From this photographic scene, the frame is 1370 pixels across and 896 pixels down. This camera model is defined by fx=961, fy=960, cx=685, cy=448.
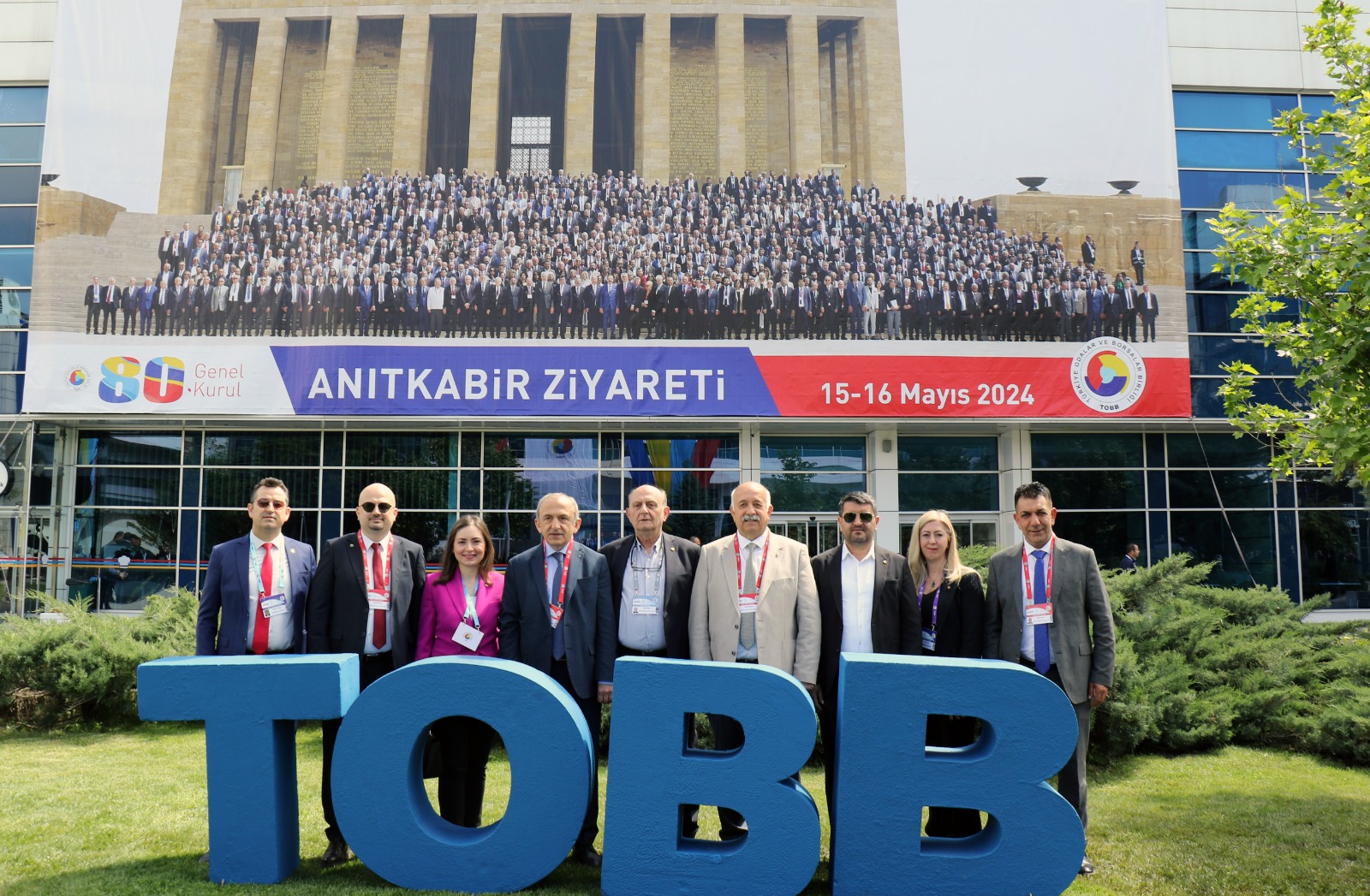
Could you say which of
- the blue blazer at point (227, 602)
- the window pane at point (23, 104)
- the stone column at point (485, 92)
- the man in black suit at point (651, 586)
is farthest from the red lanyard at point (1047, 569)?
the window pane at point (23, 104)

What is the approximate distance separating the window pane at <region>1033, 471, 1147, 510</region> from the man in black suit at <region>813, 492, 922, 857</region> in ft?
45.0

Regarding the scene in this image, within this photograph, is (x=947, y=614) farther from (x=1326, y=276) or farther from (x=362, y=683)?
(x=1326, y=276)

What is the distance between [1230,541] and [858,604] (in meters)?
15.4

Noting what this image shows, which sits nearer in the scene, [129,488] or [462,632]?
[462,632]

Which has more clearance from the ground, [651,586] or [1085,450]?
[1085,450]

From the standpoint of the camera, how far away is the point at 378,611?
4.45 meters

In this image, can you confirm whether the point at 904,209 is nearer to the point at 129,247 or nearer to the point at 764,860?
the point at 129,247

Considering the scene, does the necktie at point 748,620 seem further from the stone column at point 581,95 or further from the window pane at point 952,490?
the stone column at point 581,95

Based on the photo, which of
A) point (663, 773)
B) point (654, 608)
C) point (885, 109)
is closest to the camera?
point (663, 773)

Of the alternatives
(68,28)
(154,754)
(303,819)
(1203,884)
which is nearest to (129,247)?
(68,28)

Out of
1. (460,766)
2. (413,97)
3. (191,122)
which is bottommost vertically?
(460,766)

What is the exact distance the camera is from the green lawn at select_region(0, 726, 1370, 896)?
416 centimetres

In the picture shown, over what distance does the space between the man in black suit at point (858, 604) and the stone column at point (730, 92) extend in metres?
13.7

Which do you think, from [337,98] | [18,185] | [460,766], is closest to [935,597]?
[460,766]
